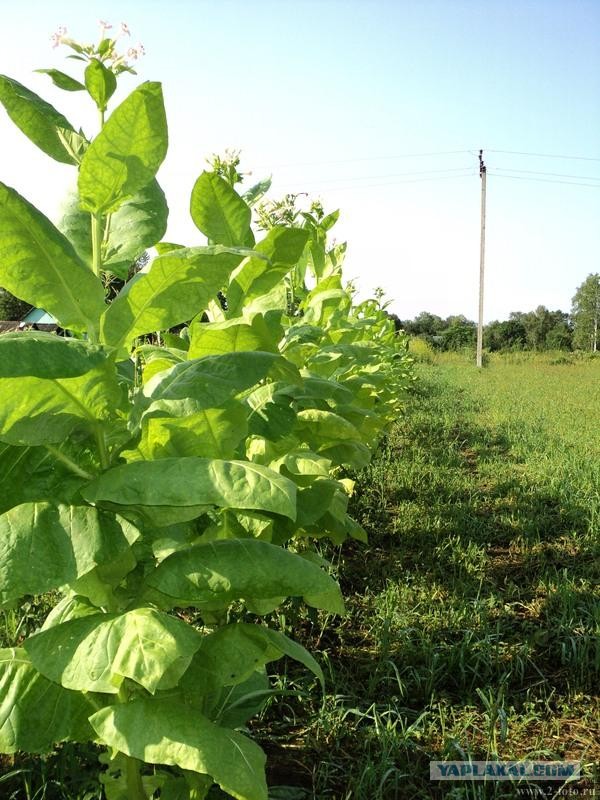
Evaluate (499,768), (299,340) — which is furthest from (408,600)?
(299,340)

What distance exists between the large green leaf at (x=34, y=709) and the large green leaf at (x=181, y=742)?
8.9 inches

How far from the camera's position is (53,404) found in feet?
4.38

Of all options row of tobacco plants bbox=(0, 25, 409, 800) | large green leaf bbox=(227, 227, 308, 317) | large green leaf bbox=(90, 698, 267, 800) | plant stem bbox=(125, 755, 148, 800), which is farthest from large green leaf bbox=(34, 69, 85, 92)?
plant stem bbox=(125, 755, 148, 800)

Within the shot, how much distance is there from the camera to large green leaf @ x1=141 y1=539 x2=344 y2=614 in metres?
1.29

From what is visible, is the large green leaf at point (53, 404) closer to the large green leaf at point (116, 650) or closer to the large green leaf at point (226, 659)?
the large green leaf at point (116, 650)

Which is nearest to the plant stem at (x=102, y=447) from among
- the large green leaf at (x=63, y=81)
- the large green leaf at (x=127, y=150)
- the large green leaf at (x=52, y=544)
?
the large green leaf at (x=52, y=544)

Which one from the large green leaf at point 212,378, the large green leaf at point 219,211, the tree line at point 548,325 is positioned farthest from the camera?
the tree line at point 548,325

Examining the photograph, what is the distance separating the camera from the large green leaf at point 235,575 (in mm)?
1295

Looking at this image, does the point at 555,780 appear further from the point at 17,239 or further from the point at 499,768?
the point at 17,239

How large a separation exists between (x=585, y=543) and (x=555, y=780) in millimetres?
2202

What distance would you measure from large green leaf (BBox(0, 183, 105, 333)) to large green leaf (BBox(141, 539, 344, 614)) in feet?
1.73

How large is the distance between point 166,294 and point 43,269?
0.24 m

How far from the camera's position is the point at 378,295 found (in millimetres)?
10391

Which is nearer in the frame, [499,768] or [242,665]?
[242,665]
